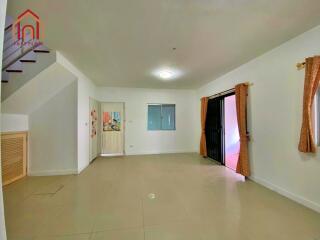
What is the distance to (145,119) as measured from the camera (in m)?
6.55

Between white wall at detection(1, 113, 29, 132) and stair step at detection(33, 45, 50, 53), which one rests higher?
stair step at detection(33, 45, 50, 53)

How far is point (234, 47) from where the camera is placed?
3.02m

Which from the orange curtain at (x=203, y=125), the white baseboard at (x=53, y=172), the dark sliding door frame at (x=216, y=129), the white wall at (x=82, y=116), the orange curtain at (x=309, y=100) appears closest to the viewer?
the orange curtain at (x=309, y=100)

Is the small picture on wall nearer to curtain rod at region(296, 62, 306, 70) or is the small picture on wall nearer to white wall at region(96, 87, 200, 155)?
white wall at region(96, 87, 200, 155)

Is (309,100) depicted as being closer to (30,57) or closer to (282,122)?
(282,122)

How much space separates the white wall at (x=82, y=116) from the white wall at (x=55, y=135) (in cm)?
13

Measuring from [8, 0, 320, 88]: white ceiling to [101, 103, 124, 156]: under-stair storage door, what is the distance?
2.73m

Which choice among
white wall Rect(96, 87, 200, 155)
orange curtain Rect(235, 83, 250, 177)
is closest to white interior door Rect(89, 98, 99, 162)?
white wall Rect(96, 87, 200, 155)

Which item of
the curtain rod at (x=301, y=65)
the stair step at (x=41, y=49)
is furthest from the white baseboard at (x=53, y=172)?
the curtain rod at (x=301, y=65)

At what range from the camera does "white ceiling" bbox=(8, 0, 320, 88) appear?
6.41 feet

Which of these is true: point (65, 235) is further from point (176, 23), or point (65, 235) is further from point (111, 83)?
point (111, 83)

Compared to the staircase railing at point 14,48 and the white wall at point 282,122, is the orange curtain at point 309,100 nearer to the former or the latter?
the white wall at point 282,122

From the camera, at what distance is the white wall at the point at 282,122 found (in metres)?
2.54

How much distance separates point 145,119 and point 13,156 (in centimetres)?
395
